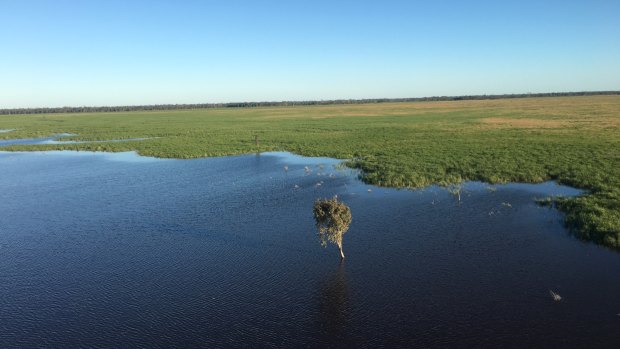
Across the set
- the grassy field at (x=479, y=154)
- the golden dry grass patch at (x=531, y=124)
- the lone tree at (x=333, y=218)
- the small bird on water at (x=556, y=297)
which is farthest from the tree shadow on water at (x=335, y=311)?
the golden dry grass patch at (x=531, y=124)

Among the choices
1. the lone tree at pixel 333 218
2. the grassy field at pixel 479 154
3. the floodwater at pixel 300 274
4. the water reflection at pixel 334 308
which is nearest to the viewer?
the water reflection at pixel 334 308

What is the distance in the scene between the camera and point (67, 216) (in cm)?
3312

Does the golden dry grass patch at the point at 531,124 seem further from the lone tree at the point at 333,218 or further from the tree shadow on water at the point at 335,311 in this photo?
the tree shadow on water at the point at 335,311

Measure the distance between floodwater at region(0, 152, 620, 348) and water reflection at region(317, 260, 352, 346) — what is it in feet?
0.26

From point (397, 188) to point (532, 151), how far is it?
2573 cm

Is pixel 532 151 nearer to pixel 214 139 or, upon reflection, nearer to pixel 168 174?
pixel 168 174

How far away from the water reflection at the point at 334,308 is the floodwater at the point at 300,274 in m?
0.08

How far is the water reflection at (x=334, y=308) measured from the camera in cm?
1591

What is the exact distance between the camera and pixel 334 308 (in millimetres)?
17828

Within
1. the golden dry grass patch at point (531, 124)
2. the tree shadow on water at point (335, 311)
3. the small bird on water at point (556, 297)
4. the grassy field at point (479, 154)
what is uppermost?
the golden dry grass patch at point (531, 124)

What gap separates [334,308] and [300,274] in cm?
372

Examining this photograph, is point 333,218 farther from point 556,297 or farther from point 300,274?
point 556,297

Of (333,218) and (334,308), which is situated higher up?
(333,218)

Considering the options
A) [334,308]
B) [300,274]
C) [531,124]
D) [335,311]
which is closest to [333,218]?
[300,274]
